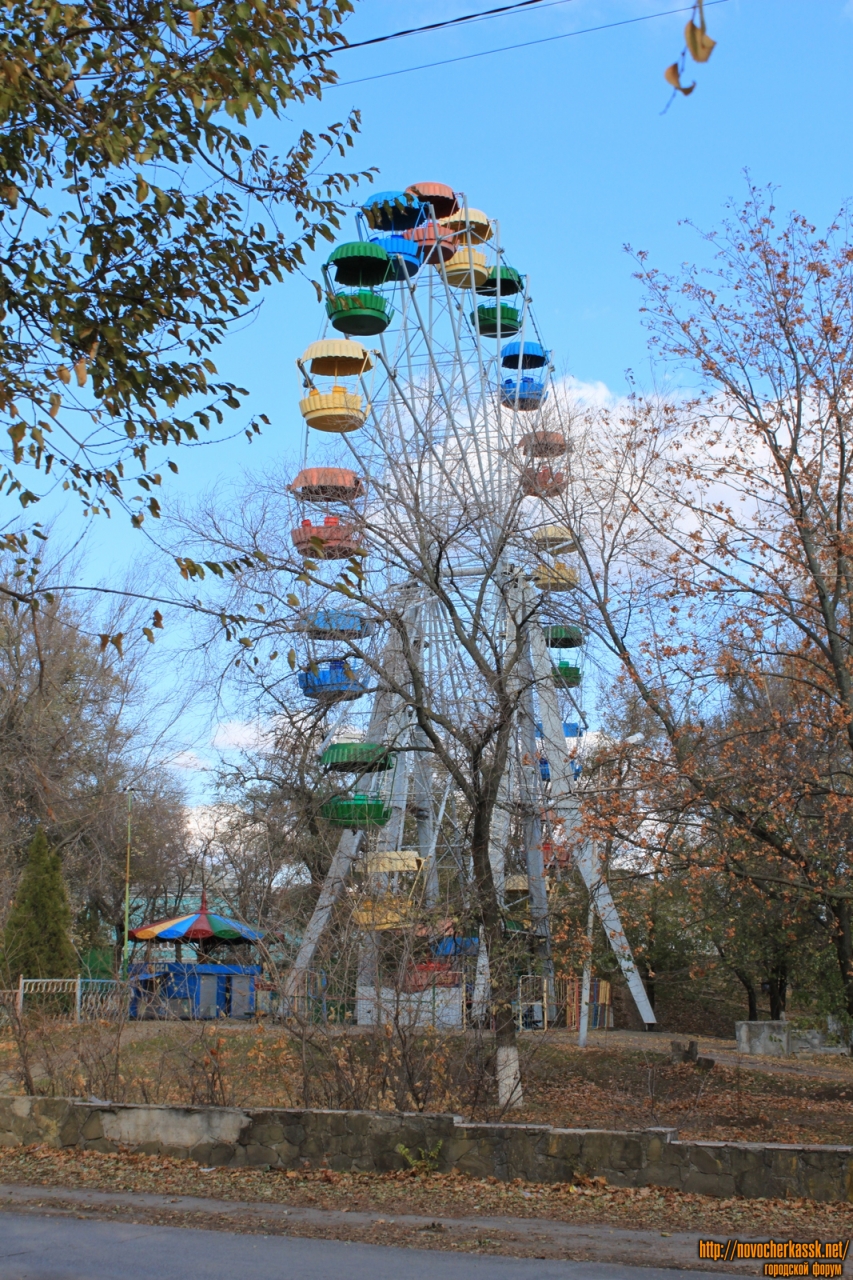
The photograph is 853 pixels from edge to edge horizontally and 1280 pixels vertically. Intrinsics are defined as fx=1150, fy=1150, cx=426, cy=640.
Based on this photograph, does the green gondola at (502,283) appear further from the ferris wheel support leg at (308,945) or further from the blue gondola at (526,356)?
the ferris wheel support leg at (308,945)

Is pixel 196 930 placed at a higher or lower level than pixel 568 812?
lower

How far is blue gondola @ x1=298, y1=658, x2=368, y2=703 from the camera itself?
48.1 ft

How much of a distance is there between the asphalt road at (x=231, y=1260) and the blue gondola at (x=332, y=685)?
297 inches

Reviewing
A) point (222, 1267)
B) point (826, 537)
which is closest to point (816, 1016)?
point (826, 537)

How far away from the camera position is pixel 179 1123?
1009 centimetres

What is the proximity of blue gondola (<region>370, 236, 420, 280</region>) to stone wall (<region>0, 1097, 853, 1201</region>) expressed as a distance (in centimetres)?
1480

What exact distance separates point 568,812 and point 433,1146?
9.56 meters

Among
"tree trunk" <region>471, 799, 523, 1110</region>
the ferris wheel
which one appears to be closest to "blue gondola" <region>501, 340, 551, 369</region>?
the ferris wheel

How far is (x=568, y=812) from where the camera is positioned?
61.2ft

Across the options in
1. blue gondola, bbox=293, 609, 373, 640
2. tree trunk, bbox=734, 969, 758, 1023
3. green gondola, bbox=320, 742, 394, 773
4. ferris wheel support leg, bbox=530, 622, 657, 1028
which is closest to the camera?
blue gondola, bbox=293, 609, 373, 640

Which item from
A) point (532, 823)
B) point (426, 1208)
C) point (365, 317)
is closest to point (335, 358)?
point (365, 317)

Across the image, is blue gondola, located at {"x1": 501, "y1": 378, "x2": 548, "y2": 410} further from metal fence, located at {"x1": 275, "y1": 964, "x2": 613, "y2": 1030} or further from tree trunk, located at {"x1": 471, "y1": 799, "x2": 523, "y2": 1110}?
metal fence, located at {"x1": 275, "y1": 964, "x2": 613, "y2": 1030}

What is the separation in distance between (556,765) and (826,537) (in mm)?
9257

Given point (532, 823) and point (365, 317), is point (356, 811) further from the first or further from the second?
point (365, 317)
